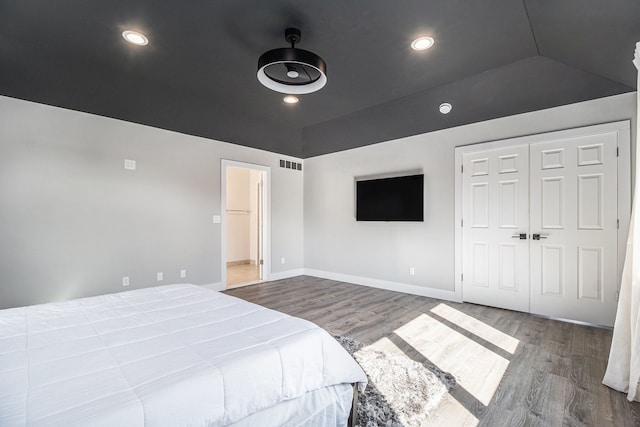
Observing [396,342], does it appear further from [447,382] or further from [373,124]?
[373,124]

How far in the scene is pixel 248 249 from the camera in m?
7.71

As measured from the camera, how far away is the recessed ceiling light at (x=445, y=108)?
3897 mm

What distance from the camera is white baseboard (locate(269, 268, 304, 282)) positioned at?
5.79 meters

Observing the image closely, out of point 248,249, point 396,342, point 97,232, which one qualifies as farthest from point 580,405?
point 248,249

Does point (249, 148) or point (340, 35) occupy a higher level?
point (340, 35)

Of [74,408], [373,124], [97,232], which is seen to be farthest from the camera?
[373,124]

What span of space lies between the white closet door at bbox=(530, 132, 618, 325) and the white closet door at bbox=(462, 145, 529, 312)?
4.5 inches

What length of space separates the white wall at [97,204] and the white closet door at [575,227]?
15.0 feet

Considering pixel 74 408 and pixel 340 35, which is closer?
pixel 74 408

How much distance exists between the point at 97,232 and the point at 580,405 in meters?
5.00

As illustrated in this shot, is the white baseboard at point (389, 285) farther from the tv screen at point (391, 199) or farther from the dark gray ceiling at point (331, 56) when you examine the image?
the dark gray ceiling at point (331, 56)

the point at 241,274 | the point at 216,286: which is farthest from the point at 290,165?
the point at 216,286

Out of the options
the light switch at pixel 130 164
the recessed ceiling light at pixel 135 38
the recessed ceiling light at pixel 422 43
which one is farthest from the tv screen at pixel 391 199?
the recessed ceiling light at pixel 135 38

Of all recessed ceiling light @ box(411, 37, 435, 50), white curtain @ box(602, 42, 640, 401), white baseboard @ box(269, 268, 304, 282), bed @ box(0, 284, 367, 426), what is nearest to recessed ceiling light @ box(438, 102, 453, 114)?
recessed ceiling light @ box(411, 37, 435, 50)
